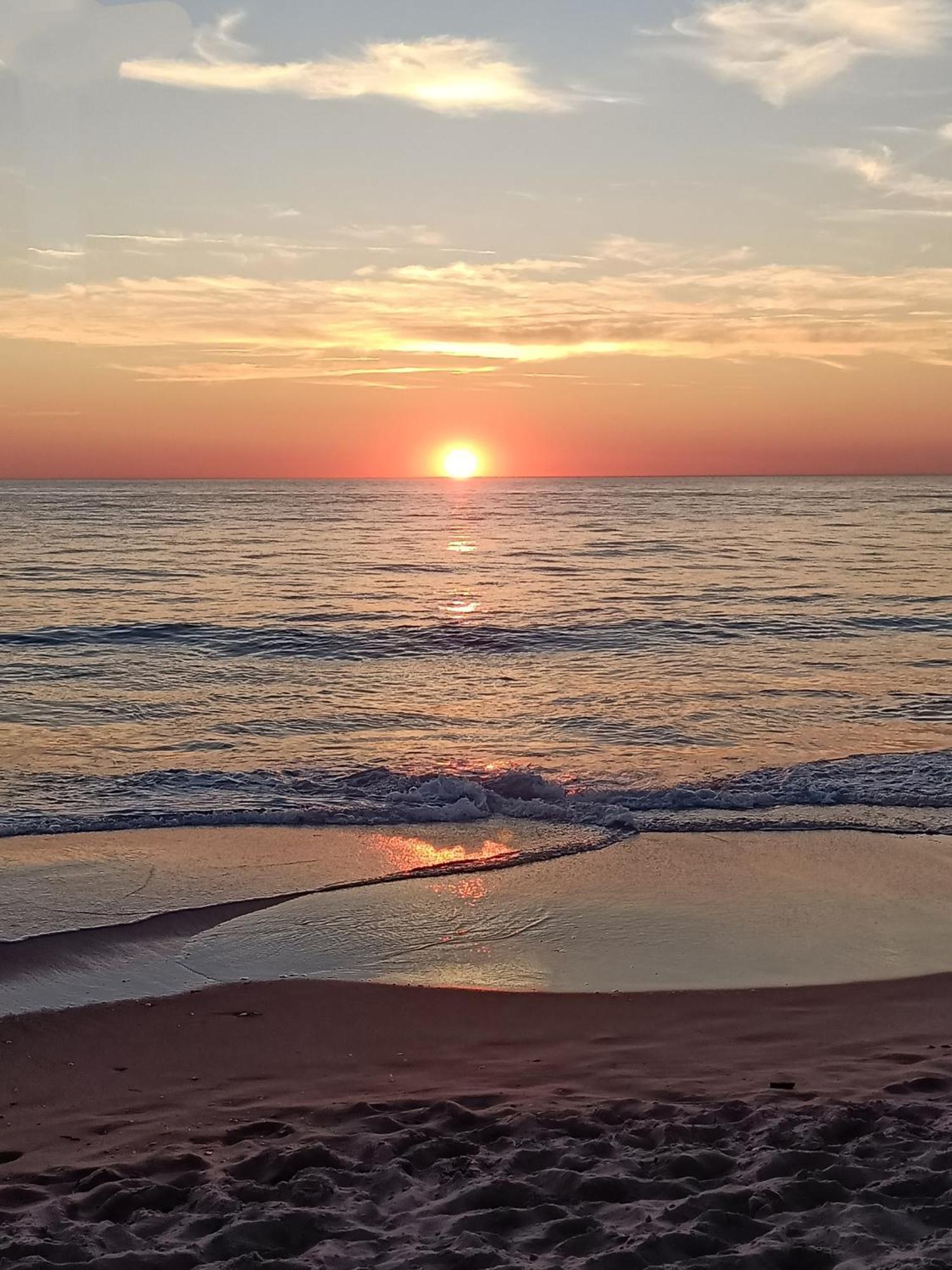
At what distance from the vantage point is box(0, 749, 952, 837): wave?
35.6ft

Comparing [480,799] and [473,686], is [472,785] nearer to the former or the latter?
[480,799]

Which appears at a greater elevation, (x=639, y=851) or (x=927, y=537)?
(x=927, y=537)

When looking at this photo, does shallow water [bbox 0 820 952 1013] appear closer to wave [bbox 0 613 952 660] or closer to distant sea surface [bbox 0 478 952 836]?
distant sea surface [bbox 0 478 952 836]

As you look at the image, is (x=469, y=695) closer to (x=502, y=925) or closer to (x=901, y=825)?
(x=901, y=825)

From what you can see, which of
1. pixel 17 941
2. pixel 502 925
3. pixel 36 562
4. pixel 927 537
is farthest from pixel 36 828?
pixel 927 537

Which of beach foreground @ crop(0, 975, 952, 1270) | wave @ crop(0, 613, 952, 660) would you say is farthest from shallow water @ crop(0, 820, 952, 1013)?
wave @ crop(0, 613, 952, 660)

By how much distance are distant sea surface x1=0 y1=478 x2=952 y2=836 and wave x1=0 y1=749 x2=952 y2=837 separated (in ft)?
0.13

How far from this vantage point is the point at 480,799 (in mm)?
11531

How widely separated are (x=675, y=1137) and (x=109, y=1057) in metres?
2.94

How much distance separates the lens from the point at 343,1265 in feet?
12.8

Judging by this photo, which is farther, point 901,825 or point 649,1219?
point 901,825

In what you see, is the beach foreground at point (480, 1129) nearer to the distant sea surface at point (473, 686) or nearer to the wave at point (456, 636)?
the distant sea surface at point (473, 686)

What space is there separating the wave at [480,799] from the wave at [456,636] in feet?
30.5

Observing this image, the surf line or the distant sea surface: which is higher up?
the distant sea surface
